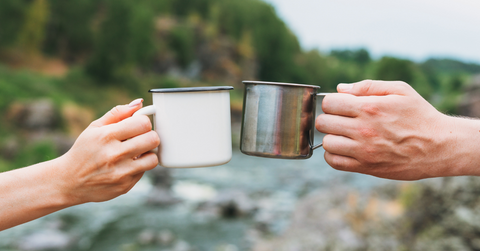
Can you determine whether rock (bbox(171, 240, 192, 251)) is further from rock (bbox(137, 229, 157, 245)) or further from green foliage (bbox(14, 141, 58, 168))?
green foliage (bbox(14, 141, 58, 168))

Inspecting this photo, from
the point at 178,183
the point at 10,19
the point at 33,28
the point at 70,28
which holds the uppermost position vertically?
the point at 10,19

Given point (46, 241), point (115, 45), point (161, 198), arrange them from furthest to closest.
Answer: point (115, 45), point (161, 198), point (46, 241)

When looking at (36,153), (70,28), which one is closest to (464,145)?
(36,153)

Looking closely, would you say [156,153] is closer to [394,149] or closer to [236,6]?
[394,149]

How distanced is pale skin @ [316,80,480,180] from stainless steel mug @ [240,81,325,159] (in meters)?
0.09

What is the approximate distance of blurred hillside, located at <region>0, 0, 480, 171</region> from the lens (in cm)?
1286

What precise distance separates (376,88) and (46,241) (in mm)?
8058

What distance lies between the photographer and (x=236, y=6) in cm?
4447

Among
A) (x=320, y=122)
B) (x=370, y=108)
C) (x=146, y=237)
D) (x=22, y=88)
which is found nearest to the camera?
(x=370, y=108)

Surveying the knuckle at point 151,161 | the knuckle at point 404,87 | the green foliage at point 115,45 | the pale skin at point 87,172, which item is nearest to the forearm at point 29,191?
the pale skin at point 87,172

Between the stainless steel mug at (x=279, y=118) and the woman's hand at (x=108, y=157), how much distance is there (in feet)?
1.21

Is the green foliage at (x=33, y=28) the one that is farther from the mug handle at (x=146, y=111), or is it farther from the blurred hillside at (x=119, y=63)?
the mug handle at (x=146, y=111)

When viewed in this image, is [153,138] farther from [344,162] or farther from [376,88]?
[376,88]

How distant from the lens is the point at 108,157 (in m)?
1.18
